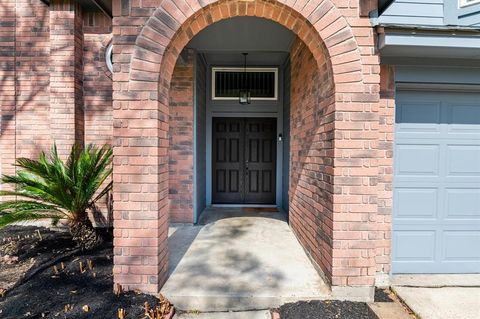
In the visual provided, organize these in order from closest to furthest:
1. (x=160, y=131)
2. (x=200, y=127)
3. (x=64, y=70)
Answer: (x=160, y=131) < (x=64, y=70) < (x=200, y=127)

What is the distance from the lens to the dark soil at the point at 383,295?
2689 mm

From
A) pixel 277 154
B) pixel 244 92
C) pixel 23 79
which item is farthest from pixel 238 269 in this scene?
pixel 23 79

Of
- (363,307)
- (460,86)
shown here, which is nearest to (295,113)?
(460,86)

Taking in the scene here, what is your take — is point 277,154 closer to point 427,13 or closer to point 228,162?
point 228,162

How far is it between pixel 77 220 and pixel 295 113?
141 inches

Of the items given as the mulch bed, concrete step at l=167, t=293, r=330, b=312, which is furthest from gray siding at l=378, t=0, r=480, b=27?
the mulch bed

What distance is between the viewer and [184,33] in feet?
8.75

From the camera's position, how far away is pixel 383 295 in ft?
9.11

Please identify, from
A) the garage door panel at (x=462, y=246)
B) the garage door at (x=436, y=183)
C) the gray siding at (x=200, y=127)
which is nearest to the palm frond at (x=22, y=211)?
the gray siding at (x=200, y=127)

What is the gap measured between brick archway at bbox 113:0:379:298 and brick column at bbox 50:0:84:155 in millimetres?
2626

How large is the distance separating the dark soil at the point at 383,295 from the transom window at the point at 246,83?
4596 mm

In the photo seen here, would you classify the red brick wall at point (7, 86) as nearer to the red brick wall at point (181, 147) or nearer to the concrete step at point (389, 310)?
the red brick wall at point (181, 147)

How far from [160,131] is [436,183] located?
10.4 ft

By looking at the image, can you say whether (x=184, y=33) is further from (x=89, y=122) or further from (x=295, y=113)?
(x=89, y=122)
